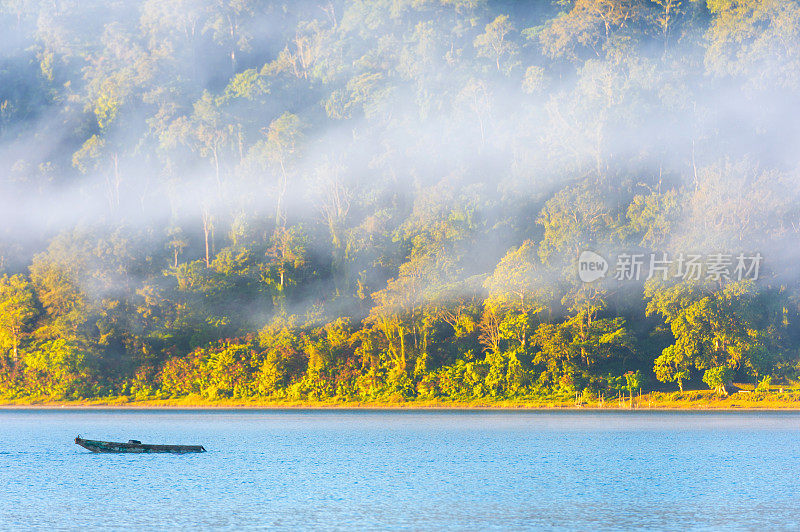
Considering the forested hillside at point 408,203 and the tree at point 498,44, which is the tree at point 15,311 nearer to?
the forested hillside at point 408,203

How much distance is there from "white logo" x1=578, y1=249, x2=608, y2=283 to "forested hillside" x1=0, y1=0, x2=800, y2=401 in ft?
0.61

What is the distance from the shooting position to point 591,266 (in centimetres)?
7694

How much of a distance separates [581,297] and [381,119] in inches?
1358

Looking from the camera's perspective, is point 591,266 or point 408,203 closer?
point 591,266

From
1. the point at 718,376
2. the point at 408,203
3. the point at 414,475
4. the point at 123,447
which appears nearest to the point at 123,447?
the point at 123,447

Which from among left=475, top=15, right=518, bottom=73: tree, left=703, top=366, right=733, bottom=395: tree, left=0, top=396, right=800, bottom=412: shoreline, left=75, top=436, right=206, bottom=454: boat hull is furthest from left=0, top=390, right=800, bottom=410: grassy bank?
left=475, top=15, right=518, bottom=73: tree

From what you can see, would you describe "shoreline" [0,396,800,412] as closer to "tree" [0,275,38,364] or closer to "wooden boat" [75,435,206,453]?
→ "tree" [0,275,38,364]

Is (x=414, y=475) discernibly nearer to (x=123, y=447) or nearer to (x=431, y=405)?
(x=123, y=447)

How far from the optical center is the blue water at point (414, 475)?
31.4 metres

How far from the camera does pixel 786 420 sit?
69.9m

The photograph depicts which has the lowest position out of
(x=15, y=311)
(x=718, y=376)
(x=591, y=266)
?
(x=718, y=376)

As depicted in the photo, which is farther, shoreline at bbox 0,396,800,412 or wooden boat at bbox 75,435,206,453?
shoreline at bbox 0,396,800,412

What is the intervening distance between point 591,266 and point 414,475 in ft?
128

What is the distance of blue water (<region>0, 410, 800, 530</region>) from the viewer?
1238 inches
